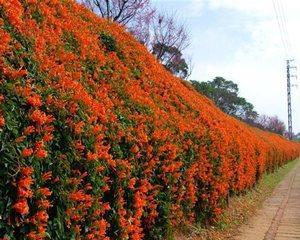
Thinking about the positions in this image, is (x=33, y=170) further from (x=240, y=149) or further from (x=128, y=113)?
(x=240, y=149)

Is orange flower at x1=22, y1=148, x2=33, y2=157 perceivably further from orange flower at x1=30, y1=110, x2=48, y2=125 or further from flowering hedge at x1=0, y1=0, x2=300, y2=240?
orange flower at x1=30, y1=110, x2=48, y2=125

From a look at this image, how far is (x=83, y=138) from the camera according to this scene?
4781mm

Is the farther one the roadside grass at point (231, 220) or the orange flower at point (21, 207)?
the roadside grass at point (231, 220)

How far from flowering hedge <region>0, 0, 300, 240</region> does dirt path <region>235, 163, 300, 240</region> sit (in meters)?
2.02

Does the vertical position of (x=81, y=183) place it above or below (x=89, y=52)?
below

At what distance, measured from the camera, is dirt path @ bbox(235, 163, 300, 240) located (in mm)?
10818

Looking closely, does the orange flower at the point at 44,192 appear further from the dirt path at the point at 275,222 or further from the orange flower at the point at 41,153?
the dirt path at the point at 275,222

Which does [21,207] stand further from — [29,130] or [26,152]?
[29,130]

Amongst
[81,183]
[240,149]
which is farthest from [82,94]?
[240,149]

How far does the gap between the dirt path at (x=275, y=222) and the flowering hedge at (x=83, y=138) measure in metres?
2.02

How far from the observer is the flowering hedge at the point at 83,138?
3824 mm

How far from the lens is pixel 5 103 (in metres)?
3.78

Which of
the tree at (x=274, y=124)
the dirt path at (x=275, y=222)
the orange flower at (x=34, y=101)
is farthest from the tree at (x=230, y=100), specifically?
the orange flower at (x=34, y=101)

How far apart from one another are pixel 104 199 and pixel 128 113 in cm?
162
